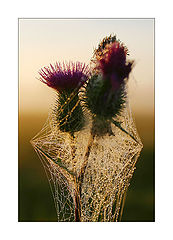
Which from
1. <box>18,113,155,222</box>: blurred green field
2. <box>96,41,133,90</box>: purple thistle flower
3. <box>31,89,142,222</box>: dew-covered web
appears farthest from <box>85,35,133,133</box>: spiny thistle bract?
<box>18,113,155,222</box>: blurred green field

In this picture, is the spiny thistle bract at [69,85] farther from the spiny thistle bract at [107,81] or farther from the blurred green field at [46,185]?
the blurred green field at [46,185]

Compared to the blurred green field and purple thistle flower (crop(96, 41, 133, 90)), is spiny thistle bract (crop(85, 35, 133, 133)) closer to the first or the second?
purple thistle flower (crop(96, 41, 133, 90))

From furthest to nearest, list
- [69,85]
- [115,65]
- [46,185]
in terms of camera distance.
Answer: [46,185]
[69,85]
[115,65]

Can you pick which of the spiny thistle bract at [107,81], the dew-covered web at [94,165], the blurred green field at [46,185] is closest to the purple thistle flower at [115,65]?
the spiny thistle bract at [107,81]

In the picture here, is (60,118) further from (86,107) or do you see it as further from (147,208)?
(147,208)

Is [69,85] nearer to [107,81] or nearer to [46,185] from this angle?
[107,81]

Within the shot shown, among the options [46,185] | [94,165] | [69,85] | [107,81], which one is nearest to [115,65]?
[107,81]

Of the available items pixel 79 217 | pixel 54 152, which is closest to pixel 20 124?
pixel 54 152
